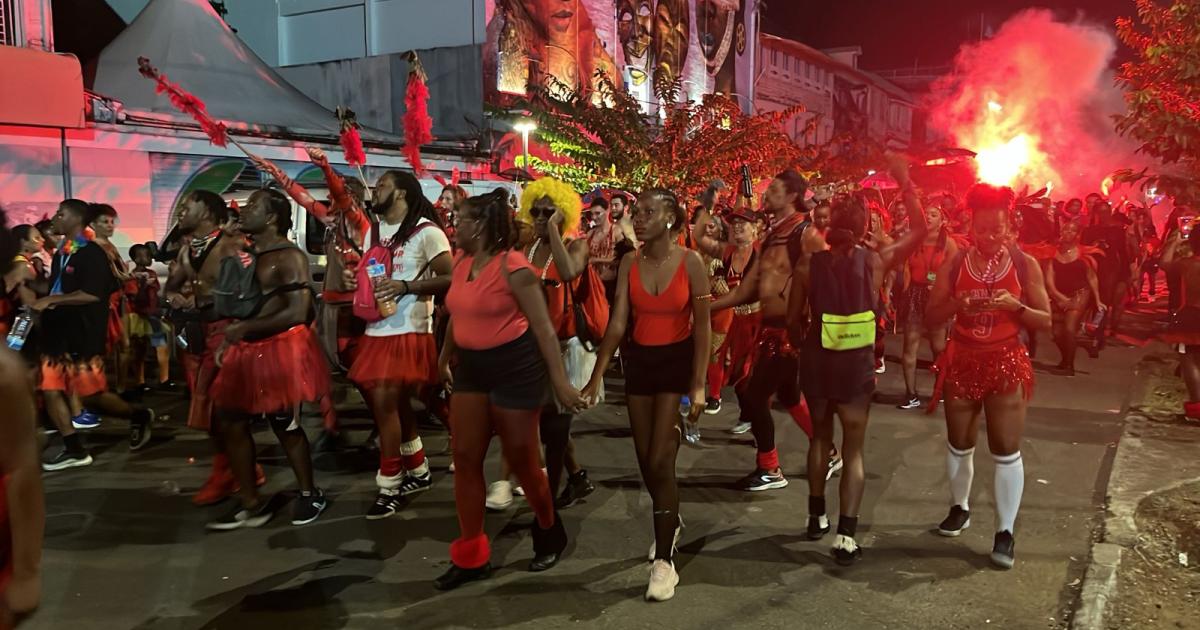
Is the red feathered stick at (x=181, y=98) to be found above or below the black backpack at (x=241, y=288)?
above

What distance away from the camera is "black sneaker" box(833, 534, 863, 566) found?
4.60m

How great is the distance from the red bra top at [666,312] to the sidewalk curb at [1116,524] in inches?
86.0

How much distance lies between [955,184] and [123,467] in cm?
2572

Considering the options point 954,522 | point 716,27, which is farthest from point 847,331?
point 716,27

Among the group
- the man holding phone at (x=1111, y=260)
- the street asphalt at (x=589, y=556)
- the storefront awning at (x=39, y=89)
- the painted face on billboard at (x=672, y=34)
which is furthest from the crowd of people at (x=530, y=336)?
the painted face on billboard at (x=672, y=34)

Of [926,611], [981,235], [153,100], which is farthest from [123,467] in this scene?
[153,100]

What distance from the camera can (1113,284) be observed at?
1266 cm

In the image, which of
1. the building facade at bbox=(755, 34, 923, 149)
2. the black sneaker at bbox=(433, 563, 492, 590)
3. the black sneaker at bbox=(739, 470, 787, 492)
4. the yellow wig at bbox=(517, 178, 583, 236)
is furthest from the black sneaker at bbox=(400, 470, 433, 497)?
the building facade at bbox=(755, 34, 923, 149)

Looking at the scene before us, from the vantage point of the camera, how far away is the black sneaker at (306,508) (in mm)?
5254

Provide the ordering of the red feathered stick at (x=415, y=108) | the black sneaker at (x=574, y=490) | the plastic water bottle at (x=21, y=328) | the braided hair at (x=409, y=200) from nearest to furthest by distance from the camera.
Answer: the braided hair at (x=409, y=200) < the black sneaker at (x=574, y=490) < the plastic water bottle at (x=21, y=328) < the red feathered stick at (x=415, y=108)

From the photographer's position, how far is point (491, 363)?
419 centimetres

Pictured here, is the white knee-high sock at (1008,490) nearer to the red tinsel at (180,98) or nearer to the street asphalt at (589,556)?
the street asphalt at (589,556)

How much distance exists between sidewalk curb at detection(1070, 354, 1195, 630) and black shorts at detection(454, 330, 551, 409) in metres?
2.64

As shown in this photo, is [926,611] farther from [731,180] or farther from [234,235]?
[731,180]
